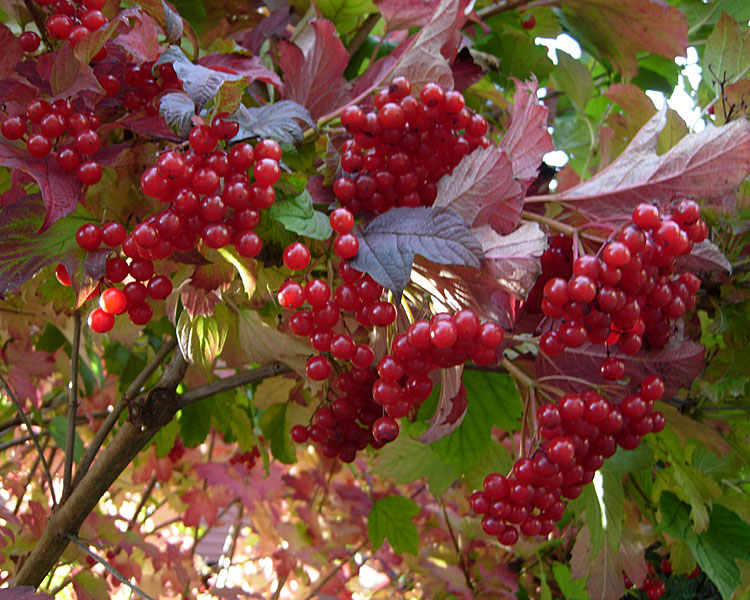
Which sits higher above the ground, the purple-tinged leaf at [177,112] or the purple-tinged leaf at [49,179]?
the purple-tinged leaf at [177,112]

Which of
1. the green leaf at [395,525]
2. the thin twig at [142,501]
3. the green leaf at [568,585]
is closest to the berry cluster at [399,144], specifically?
the green leaf at [568,585]

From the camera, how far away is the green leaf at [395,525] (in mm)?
1238

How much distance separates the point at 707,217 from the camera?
2.31 feet

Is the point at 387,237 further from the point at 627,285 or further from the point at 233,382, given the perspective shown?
the point at 233,382

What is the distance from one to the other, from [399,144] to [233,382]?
1.22 ft

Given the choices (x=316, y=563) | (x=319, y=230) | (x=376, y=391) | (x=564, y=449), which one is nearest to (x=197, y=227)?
(x=319, y=230)

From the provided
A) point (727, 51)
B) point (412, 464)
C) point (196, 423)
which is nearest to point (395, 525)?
point (412, 464)

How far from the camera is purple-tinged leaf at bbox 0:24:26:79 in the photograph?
21.7 inches

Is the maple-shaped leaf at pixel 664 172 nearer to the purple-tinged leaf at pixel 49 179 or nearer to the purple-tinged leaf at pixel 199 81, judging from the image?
the purple-tinged leaf at pixel 199 81

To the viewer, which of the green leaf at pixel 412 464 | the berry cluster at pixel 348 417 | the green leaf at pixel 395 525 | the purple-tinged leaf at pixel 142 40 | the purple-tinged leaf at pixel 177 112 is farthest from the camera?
the green leaf at pixel 395 525

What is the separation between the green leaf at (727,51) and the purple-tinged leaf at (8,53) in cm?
73

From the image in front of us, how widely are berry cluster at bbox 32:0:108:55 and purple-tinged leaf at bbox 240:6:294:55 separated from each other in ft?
1.04

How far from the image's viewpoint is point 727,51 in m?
0.73

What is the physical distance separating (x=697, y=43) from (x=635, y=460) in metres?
0.68
